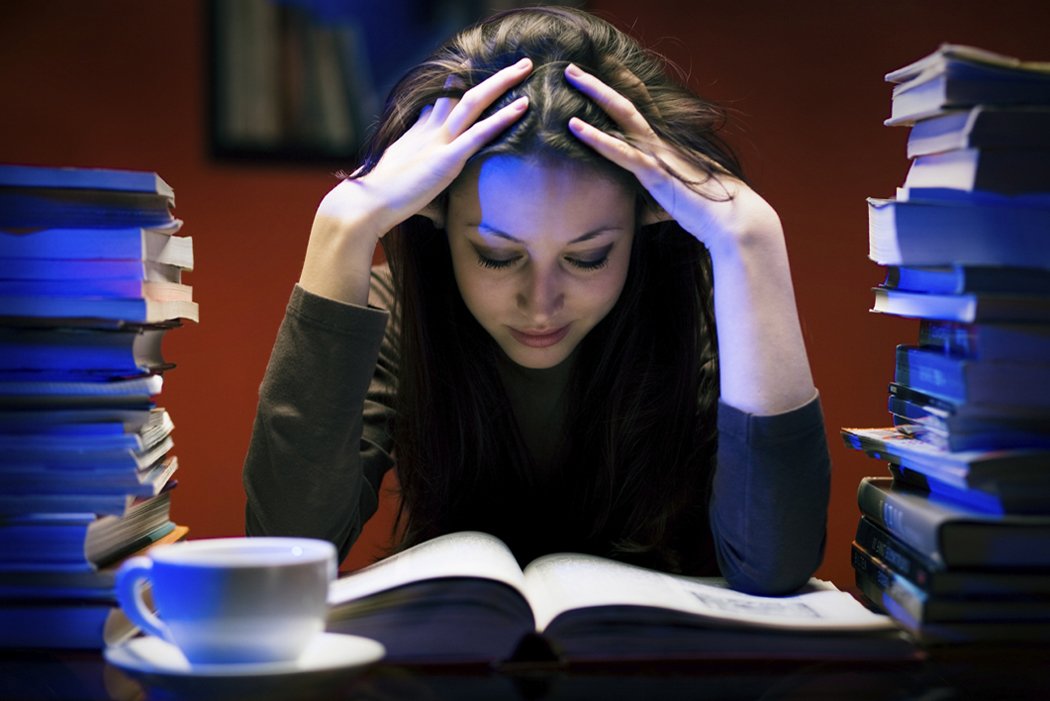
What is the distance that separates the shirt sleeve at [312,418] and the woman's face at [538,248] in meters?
0.17

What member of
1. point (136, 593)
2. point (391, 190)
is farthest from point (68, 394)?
point (391, 190)

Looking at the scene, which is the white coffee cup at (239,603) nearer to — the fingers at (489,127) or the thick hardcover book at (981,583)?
the thick hardcover book at (981,583)

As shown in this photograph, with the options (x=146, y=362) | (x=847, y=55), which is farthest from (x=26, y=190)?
(x=847, y=55)

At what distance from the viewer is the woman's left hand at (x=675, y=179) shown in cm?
108

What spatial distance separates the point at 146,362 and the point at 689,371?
2.30 ft

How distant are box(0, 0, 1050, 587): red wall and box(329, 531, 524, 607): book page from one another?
1779mm

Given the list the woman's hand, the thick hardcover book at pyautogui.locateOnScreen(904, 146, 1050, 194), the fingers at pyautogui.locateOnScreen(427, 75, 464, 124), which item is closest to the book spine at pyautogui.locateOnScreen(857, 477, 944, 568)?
the woman's hand

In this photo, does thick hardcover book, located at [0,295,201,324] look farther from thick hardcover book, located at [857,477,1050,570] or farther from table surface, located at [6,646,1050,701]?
thick hardcover book, located at [857,477,1050,570]

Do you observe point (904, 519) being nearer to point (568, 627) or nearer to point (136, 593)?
point (568, 627)

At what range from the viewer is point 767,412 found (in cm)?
99

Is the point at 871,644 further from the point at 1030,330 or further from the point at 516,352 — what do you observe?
the point at 516,352

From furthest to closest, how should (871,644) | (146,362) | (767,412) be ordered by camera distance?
(767,412)
(146,362)
(871,644)

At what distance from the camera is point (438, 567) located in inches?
32.7

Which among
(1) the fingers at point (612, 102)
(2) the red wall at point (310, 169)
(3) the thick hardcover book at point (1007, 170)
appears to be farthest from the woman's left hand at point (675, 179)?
(2) the red wall at point (310, 169)
